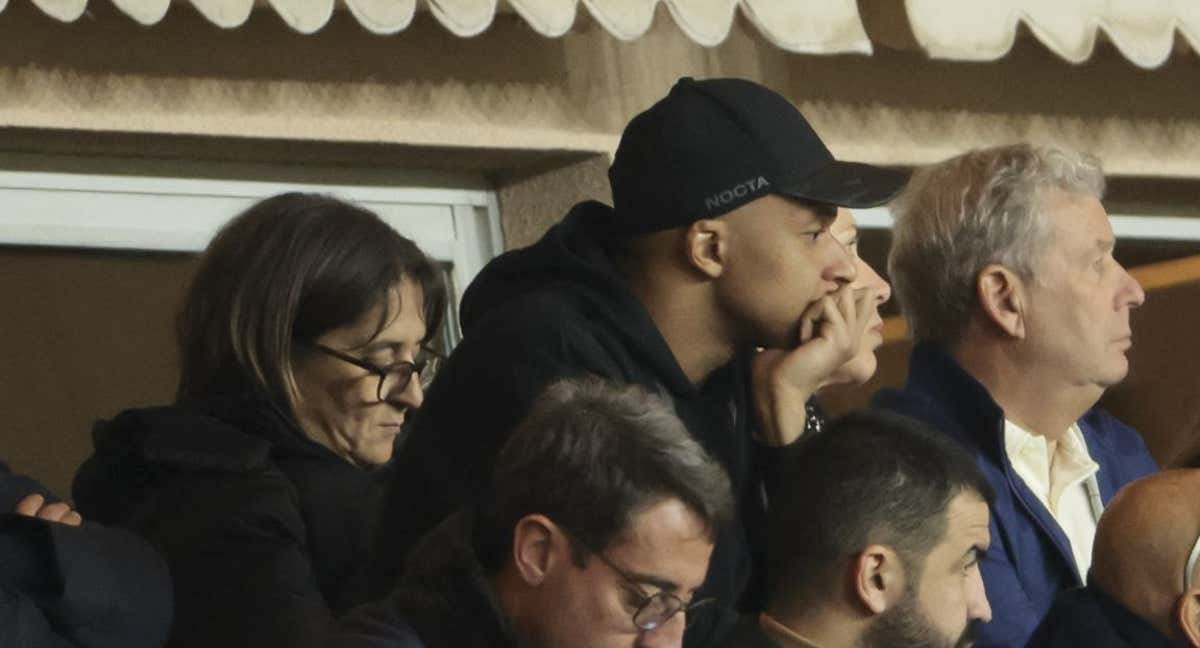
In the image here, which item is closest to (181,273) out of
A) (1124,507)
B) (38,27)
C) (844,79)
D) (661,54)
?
(38,27)

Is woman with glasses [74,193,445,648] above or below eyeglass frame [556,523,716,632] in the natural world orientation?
above

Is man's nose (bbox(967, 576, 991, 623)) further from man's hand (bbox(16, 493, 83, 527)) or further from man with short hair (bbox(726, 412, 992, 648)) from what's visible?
man's hand (bbox(16, 493, 83, 527))

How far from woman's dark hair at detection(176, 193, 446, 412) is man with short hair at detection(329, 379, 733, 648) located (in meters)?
0.55

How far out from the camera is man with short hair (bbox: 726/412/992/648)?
402cm

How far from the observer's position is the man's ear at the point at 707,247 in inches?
158

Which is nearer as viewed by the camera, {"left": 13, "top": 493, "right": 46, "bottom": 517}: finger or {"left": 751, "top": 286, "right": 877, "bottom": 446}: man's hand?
{"left": 13, "top": 493, "right": 46, "bottom": 517}: finger

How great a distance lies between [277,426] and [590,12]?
5.00ft

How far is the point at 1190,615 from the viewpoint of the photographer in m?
3.89

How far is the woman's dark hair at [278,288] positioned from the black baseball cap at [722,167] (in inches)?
13.0

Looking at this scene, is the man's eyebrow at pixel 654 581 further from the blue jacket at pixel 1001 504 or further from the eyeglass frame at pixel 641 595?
the blue jacket at pixel 1001 504

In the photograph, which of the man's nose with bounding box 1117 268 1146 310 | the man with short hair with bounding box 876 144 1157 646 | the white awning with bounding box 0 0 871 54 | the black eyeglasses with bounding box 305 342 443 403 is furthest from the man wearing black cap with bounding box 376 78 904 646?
the white awning with bounding box 0 0 871 54

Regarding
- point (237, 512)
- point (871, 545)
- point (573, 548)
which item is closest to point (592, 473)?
point (573, 548)

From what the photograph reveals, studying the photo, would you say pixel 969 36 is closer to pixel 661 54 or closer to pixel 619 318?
pixel 661 54

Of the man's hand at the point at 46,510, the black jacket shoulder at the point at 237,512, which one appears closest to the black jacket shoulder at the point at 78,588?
the man's hand at the point at 46,510
